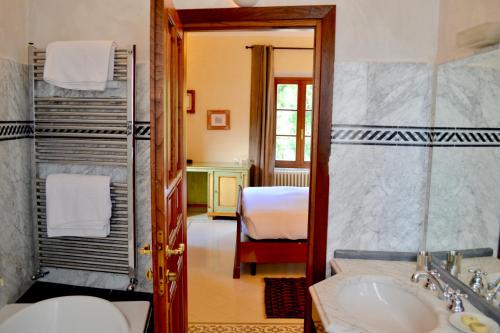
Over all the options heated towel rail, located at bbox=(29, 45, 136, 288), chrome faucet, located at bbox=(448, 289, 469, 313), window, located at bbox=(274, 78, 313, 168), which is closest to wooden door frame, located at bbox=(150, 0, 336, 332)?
heated towel rail, located at bbox=(29, 45, 136, 288)

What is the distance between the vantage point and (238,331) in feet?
9.47

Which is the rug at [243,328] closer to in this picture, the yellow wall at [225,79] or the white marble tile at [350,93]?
the white marble tile at [350,93]

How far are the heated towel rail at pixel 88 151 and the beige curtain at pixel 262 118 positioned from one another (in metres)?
3.86

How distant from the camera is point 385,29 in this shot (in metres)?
1.99

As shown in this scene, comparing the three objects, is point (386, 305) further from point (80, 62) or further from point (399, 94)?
point (80, 62)

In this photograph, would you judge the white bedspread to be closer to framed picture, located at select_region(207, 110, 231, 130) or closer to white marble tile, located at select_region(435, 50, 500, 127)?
white marble tile, located at select_region(435, 50, 500, 127)

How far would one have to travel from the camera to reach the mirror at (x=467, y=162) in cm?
156

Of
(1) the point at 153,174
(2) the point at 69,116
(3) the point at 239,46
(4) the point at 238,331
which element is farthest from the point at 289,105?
(1) the point at 153,174

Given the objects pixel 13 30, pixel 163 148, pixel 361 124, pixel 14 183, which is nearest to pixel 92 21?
pixel 13 30

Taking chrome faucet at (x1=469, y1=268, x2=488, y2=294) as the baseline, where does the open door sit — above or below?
above

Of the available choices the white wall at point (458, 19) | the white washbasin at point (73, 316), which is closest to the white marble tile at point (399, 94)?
the white wall at point (458, 19)

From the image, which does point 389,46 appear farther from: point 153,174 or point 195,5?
point 153,174

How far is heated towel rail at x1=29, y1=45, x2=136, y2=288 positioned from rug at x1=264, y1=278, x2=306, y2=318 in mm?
1448

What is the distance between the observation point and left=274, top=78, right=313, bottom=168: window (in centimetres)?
603
